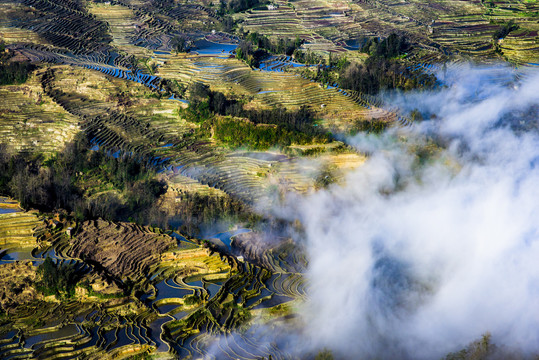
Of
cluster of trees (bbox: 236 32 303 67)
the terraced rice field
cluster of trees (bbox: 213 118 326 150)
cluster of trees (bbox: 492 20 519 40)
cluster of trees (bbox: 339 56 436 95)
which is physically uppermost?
cluster of trees (bbox: 492 20 519 40)

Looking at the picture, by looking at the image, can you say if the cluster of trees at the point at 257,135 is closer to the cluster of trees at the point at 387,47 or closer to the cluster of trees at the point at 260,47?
the cluster of trees at the point at 260,47

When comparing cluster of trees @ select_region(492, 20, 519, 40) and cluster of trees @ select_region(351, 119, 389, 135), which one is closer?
cluster of trees @ select_region(351, 119, 389, 135)

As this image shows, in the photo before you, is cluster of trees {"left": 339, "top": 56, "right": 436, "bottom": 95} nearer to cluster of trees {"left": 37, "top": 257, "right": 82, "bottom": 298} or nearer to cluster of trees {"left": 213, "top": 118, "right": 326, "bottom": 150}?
cluster of trees {"left": 213, "top": 118, "right": 326, "bottom": 150}

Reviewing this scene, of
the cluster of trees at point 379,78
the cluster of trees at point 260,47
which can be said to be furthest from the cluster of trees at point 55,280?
the cluster of trees at point 260,47

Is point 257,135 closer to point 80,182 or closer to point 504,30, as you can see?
point 80,182

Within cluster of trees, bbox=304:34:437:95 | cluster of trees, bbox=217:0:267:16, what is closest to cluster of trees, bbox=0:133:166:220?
cluster of trees, bbox=304:34:437:95
